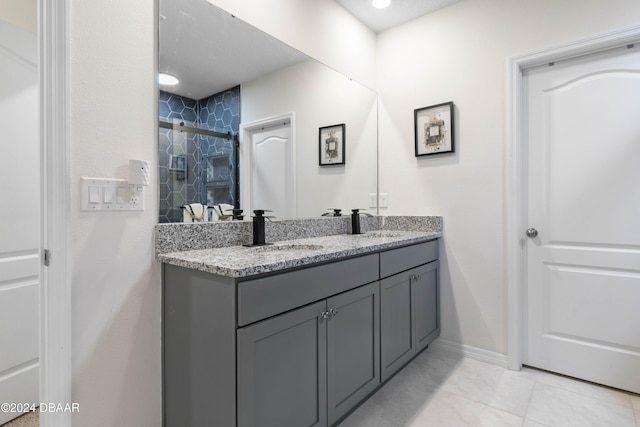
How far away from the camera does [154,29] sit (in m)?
1.44

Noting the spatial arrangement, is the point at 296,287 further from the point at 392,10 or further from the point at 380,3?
the point at 392,10

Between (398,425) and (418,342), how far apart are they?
2.10 ft

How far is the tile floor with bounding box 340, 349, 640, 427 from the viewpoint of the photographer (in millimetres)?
1663

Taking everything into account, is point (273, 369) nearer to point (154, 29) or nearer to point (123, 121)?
point (123, 121)

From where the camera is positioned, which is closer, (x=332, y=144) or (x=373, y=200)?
(x=332, y=144)

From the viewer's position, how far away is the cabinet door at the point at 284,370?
1130mm

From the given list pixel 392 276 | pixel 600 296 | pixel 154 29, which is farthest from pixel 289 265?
pixel 600 296

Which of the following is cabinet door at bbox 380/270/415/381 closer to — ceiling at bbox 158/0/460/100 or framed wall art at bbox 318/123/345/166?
framed wall art at bbox 318/123/345/166

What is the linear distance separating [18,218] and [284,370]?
5.52 ft

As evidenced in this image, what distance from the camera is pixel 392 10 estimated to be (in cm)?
250

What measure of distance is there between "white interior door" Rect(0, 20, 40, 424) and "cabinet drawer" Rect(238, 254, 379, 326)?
1.39 metres

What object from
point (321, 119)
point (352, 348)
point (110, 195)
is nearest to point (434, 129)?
point (321, 119)

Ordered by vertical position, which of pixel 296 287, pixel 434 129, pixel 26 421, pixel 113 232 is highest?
pixel 434 129

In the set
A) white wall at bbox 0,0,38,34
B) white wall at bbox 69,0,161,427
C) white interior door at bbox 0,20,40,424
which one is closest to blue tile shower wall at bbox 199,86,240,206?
white wall at bbox 69,0,161,427
